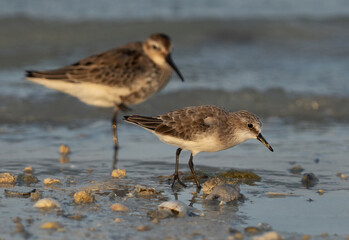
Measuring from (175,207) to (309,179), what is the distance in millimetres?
1902

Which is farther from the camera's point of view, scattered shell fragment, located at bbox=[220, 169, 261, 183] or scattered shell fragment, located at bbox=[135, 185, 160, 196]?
scattered shell fragment, located at bbox=[220, 169, 261, 183]

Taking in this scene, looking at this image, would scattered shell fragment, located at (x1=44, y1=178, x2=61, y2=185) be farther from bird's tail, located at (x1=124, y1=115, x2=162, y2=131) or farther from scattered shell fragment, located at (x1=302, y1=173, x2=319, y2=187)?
scattered shell fragment, located at (x1=302, y1=173, x2=319, y2=187)

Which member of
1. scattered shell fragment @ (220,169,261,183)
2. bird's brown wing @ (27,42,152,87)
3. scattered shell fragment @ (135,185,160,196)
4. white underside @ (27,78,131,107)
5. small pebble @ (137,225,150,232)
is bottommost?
small pebble @ (137,225,150,232)

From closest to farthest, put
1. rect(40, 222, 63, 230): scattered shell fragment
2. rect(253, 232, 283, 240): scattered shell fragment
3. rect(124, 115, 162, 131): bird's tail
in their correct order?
rect(253, 232, 283, 240): scattered shell fragment < rect(40, 222, 63, 230): scattered shell fragment < rect(124, 115, 162, 131): bird's tail

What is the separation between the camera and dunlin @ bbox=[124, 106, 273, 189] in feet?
21.8

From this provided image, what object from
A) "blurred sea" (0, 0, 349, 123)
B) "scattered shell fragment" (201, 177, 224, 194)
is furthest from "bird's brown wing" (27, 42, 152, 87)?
"scattered shell fragment" (201, 177, 224, 194)

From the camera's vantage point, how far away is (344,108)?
1070cm

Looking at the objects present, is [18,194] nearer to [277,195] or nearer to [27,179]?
[27,179]

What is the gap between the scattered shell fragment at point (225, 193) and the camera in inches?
238

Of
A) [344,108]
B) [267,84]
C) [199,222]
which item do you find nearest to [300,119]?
[344,108]

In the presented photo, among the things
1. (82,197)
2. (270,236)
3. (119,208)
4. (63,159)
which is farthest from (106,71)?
(270,236)

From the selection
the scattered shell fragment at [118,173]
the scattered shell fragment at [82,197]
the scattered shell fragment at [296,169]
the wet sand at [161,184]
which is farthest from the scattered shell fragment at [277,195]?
the scattered shell fragment at [82,197]

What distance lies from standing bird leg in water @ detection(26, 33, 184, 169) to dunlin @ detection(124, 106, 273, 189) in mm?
2170

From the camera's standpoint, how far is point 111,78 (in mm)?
9094
